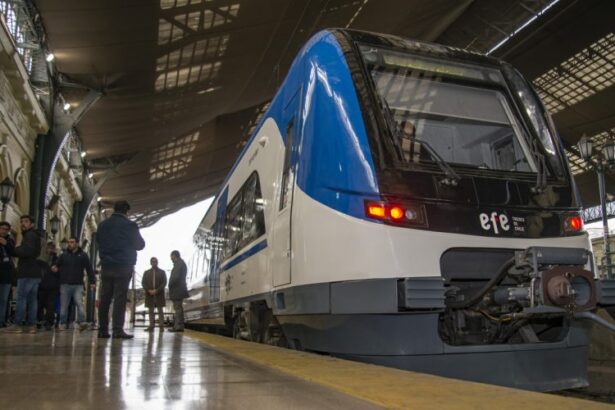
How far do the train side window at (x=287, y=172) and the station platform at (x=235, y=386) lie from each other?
1291 millimetres

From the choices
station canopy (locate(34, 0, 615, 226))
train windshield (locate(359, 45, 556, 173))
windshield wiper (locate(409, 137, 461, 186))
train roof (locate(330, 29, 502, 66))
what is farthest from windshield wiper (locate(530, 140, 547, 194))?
station canopy (locate(34, 0, 615, 226))

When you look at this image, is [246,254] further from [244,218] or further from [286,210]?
[286,210]

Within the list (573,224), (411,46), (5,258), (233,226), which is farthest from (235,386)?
(5,258)

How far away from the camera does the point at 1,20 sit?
1048 centimetres

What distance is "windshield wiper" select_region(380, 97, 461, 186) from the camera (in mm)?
3926

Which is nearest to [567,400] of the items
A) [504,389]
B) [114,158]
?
[504,389]

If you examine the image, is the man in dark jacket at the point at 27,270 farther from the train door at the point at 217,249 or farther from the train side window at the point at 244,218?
the train side window at the point at 244,218

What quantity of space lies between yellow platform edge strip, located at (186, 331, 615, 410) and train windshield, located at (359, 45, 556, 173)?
1732 mm

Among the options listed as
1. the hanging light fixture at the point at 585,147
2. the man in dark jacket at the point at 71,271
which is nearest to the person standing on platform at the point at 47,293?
the man in dark jacket at the point at 71,271

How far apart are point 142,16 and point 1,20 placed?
2837 millimetres

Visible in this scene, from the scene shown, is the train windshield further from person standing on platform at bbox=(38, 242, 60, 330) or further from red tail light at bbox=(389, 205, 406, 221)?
person standing on platform at bbox=(38, 242, 60, 330)

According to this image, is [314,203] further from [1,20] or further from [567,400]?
[1,20]

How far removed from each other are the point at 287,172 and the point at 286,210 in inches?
13.2

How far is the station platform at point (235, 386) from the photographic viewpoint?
89.9 inches
